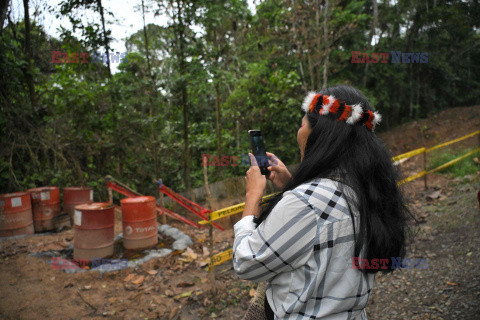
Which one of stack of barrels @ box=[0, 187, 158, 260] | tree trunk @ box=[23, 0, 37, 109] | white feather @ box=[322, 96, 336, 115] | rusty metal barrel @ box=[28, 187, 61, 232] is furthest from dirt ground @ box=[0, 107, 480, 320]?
tree trunk @ box=[23, 0, 37, 109]

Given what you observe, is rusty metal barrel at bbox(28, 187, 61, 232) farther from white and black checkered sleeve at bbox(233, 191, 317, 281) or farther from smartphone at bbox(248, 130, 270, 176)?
white and black checkered sleeve at bbox(233, 191, 317, 281)

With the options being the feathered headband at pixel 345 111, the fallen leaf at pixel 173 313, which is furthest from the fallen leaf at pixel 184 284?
the feathered headband at pixel 345 111

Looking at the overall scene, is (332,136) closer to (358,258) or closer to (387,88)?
(358,258)

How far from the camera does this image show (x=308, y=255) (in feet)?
3.45

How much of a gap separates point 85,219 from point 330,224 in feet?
16.1

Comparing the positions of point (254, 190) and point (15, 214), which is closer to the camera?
point (254, 190)

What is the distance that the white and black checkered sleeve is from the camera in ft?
3.40

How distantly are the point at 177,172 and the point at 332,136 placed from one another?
9.34 metres

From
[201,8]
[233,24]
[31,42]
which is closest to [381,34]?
[233,24]

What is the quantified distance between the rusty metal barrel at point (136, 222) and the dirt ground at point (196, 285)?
2.01ft

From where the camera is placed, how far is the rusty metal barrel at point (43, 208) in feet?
20.7

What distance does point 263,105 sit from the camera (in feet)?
35.8

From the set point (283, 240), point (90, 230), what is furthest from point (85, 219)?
point (283, 240)

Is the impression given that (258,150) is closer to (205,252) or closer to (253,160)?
(253,160)
